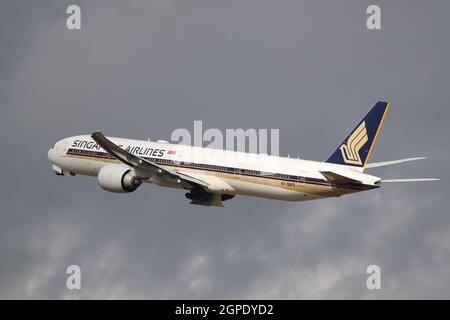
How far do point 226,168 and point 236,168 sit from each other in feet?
3.08

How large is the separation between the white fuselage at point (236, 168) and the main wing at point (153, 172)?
72cm

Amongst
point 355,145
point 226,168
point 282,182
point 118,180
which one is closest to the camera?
point 355,145

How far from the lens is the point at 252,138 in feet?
309

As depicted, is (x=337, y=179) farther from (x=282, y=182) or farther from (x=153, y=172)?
(x=153, y=172)

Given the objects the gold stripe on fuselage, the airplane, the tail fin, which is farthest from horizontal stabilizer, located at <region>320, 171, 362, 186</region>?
the tail fin

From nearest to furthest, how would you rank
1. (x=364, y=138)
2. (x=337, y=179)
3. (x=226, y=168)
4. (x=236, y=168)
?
1. (x=337, y=179)
2. (x=364, y=138)
3. (x=236, y=168)
4. (x=226, y=168)

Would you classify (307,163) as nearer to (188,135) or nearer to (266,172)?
(266,172)

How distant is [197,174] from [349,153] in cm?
1239

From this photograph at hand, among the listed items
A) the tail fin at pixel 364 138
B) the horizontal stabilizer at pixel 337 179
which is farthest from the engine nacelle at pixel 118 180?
the tail fin at pixel 364 138

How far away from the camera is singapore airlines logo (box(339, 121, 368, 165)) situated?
8906cm

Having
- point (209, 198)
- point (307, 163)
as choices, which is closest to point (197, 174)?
point (209, 198)

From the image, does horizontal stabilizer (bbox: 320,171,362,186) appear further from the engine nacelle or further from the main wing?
the engine nacelle

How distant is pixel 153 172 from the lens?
94.1 metres

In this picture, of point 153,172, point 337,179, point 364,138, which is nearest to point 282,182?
point 337,179
